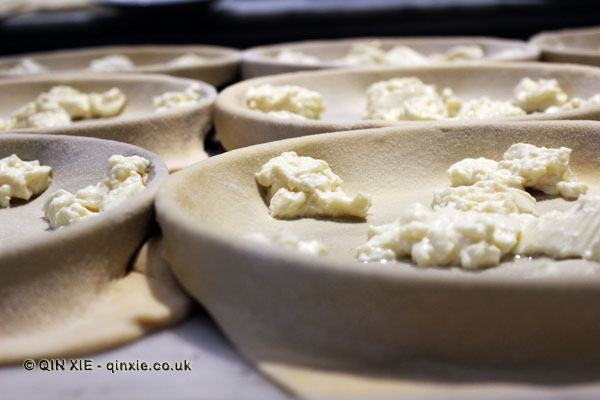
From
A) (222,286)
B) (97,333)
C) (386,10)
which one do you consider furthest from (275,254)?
(386,10)

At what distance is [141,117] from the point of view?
4.44 feet

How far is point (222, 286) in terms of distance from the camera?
0.74 metres

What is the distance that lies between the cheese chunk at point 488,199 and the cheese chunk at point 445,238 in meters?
0.05

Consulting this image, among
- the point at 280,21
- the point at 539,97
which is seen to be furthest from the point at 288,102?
the point at 280,21

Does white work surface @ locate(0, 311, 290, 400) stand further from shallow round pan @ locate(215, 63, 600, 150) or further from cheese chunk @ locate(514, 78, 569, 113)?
cheese chunk @ locate(514, 78, 569, 113)

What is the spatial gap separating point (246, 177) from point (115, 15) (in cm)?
187

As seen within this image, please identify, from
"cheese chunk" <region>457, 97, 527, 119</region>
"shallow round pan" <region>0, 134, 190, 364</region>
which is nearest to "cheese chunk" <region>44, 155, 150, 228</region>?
"shallow round pan" <region>0, 134, 190, 364</region>

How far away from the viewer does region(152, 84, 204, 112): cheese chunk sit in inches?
62.4

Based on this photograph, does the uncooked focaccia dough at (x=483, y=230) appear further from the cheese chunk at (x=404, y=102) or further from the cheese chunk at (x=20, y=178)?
the cheese chunk at (x=20, y=178)

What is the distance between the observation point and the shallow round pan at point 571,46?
1.88 metres

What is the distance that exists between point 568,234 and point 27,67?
1.91 meters

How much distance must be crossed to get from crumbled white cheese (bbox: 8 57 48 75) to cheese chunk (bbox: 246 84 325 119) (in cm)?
104

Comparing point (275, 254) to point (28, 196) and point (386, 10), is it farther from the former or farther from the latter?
point (386, 10)

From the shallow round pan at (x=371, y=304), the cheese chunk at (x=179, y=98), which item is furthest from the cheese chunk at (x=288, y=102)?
the shallow round pan at (x=371, y=304)
